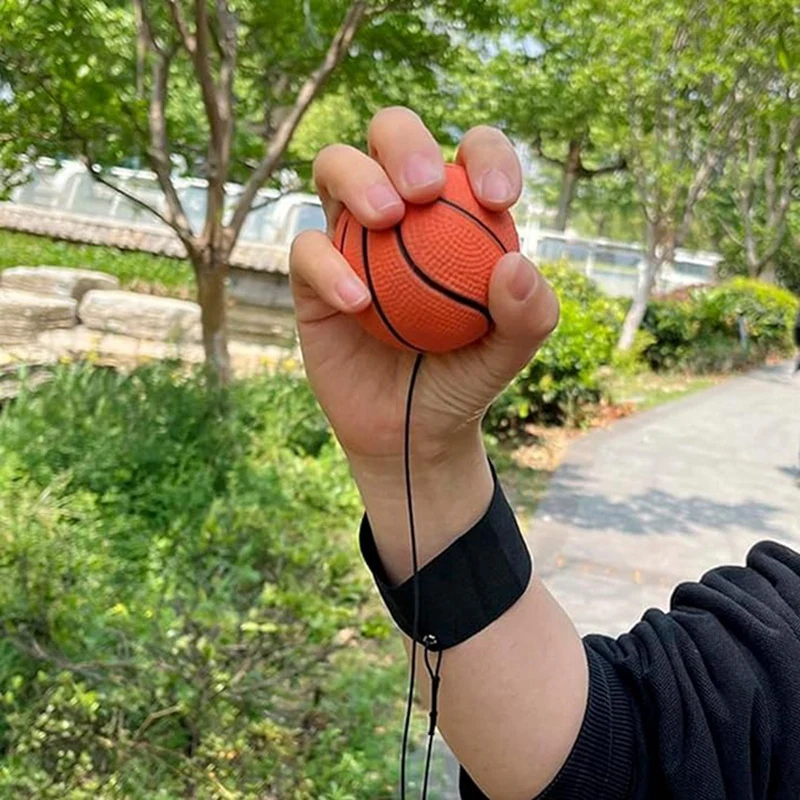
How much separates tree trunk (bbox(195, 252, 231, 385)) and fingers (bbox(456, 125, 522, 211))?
514 centimetres

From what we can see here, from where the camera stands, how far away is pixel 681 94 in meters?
15.0

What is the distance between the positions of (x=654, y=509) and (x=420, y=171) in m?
6.66

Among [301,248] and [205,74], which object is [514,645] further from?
[205,74]

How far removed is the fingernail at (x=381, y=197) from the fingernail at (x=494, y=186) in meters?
0.10

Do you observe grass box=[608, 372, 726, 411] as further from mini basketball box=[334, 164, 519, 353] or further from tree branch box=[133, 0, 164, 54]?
mini basketball box=[334, 164, 519, 353]

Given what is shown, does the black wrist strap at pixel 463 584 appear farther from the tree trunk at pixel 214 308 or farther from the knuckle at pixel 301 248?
the tree trunk at pixel 214 308

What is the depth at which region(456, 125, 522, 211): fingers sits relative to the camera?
3.84ft

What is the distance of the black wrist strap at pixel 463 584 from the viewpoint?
131cm

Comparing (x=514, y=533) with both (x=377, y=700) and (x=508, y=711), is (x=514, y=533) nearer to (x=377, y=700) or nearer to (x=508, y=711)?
(x=508, y=711)

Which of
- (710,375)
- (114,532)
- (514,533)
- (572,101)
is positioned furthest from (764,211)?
(514,533)

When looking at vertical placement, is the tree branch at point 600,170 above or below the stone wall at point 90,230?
above

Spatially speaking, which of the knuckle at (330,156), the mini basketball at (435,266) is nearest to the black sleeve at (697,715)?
the mini basketball at (435,266)

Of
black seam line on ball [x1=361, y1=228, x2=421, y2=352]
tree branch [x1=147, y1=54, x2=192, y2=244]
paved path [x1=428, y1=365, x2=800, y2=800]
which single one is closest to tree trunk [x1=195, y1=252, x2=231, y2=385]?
tree branch [x1=147, y1=54, x2=192, y2=244]

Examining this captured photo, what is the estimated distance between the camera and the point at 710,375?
16.7m
